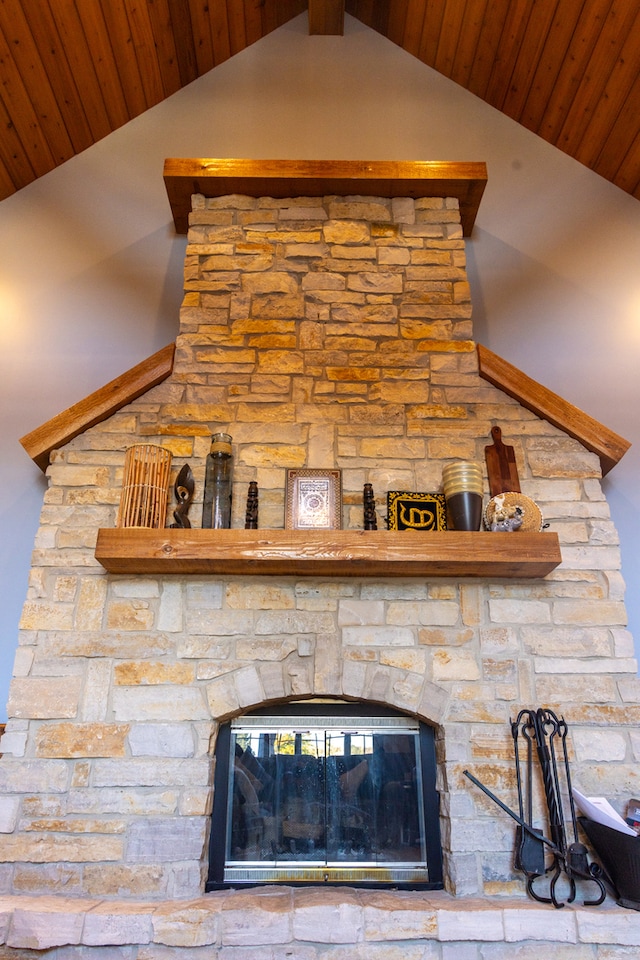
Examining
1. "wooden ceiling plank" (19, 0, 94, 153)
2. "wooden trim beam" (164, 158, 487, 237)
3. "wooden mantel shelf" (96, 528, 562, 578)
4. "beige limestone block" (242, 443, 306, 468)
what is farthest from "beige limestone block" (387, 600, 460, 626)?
"wooden ceiling plank" (19, 0, 94, 153)

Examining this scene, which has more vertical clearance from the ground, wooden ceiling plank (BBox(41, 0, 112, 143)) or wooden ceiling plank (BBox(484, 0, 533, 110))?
wooden ceiling plank (BBox(484, 0, 533, 110))

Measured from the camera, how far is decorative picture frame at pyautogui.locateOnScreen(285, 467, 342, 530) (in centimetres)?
266

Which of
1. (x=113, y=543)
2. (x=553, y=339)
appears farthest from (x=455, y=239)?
(x=113, y=543)

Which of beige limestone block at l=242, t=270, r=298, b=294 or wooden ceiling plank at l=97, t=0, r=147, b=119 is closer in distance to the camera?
beige limestone block at l=242, t=270, r=298, b=294

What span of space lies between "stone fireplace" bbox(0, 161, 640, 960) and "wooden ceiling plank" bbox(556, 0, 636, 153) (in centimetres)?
106

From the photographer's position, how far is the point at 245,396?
2.96 meters

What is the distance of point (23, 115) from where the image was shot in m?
3.56

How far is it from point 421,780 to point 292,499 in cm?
126

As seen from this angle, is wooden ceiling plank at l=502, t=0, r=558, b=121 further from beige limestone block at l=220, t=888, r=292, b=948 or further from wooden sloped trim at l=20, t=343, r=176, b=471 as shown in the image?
beige limestone block at l=220, t=888, r=292, b=948

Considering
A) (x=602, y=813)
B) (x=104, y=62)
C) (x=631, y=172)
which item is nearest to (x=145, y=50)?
(x=104, y=62)

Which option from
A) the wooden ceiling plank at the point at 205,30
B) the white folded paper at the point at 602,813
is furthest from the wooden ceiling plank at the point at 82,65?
the white folded paper at the point at 602,813

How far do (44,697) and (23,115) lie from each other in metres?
3.19

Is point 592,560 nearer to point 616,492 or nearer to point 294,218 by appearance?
point 616,492

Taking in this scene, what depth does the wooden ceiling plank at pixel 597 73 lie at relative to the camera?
3.24 m
